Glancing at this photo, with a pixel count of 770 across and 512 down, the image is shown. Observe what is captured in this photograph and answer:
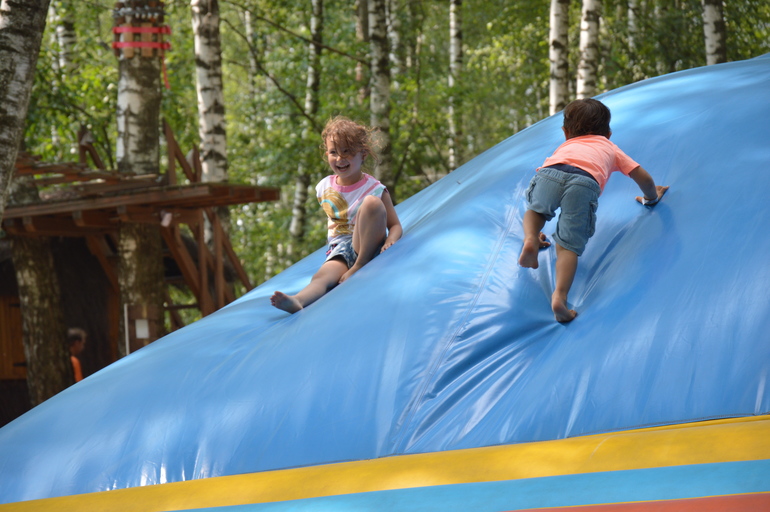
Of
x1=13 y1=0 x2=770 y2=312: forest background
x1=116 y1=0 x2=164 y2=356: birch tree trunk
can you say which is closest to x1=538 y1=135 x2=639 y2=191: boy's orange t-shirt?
x1=116 y1=0 x2=164 y2=356: birch tree trunk

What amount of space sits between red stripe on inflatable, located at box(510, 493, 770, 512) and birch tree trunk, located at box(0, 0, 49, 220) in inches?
119

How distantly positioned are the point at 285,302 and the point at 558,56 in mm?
6170

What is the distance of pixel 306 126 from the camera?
421 inches

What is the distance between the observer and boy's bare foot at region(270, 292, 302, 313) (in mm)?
3069

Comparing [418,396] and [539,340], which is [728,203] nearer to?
[539,340]

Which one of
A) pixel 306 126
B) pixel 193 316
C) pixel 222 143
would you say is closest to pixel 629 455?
pixel 222 143

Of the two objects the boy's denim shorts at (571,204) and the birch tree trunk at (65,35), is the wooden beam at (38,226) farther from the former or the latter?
the boy's denim shorts at (571,204)

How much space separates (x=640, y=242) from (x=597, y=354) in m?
0.50

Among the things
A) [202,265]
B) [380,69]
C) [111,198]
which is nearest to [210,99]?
[380,69]

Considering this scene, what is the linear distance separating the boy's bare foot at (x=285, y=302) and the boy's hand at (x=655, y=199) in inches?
51.6

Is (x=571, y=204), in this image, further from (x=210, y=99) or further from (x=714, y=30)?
(x=714, y=30)

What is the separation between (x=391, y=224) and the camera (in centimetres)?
338

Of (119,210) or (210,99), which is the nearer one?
(119,210)

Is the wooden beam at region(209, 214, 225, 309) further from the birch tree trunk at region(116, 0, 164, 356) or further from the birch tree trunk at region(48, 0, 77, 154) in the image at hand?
the birch tree trunk at region(48, 0, 77, 154)
